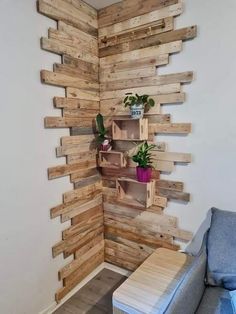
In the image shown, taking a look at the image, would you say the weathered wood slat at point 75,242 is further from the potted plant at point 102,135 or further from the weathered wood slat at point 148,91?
the weathered wood slat at point 148,91

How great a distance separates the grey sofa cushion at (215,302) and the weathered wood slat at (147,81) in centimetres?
147

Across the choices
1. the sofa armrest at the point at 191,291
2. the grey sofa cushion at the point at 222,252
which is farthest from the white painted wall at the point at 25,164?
the grey sofa cushion at the point at 222,252

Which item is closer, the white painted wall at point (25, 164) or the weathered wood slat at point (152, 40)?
the white painted wall at point (25, 164)

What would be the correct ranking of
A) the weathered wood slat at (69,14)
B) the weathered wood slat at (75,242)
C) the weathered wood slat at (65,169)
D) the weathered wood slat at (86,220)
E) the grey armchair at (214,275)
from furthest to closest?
1. the weathered wood slat at (86,220)
2. the weathered wood slat at (75,242)
3. the weathered wood slat at (65,169)
4. the weathered wood slat at (69,14)
5. the grey armchair at (214,275)

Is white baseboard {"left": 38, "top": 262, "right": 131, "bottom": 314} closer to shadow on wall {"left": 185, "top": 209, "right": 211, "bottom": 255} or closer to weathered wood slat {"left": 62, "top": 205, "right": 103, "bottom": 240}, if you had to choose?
weathered wood slat {"left": 62, "top": 205, "right": 103, "bottom": 240}

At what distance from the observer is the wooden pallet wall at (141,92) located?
6.16 feet

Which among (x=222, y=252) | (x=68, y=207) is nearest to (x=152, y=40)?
(x=68, y=207)

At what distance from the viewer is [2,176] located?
152 centimetres

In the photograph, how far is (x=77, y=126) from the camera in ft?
6.77

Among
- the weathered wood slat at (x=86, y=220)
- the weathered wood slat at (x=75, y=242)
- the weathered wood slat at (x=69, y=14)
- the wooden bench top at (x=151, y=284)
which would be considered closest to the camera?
the wooden bench top at (x=151, y=284)

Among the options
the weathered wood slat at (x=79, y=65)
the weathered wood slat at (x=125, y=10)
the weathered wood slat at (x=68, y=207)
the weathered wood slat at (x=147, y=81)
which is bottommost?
the weathered wood slat at (x=68, y=207)

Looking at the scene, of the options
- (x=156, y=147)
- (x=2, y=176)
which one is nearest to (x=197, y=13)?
(x=156, y=147)

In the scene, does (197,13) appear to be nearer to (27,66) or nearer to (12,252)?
(27,66)

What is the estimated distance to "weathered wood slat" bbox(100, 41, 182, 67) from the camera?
1848mm
